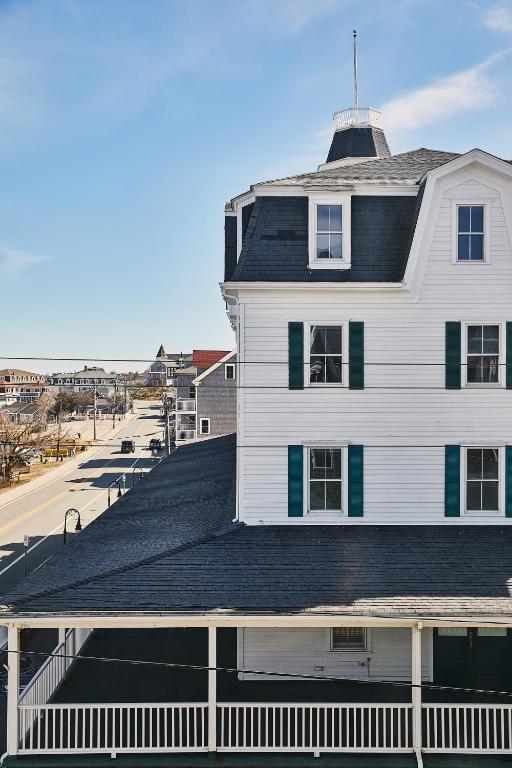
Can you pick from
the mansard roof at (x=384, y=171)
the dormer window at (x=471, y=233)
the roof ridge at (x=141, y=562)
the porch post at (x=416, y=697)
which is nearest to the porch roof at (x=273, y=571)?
the roof ridge at (x=141, y=562)

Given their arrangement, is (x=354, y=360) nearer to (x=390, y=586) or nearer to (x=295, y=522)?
(x=295, y=522)

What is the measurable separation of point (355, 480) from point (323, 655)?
369cm

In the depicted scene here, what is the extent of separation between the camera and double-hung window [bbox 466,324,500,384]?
1347 centimetres

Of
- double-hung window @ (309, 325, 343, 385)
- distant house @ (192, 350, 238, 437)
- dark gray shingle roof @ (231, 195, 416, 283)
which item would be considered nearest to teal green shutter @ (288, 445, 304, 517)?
double-hung window @ (309, 325, 343, 385)

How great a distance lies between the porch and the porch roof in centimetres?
80

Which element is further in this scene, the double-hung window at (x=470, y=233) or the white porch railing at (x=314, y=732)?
the double-hung window at (x=470, y=233)

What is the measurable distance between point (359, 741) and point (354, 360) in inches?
293

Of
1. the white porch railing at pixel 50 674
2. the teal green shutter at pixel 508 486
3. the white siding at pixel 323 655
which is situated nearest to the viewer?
the white porch railing at pixel 50 674

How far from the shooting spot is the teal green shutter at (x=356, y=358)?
44.1 ft

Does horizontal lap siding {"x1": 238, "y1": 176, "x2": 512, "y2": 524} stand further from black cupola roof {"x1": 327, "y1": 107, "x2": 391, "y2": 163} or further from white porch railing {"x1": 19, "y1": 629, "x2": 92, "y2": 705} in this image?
black cupola roof {"x1": 327, "y1": 107, "x2": 391, "y2": 163}

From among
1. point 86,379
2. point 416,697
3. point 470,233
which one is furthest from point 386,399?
point 86,379

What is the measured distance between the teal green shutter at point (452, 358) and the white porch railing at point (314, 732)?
6.66 m

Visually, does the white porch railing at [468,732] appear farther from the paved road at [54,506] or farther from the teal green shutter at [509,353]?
the paved road at [54,506]

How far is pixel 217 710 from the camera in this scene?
1163cm
